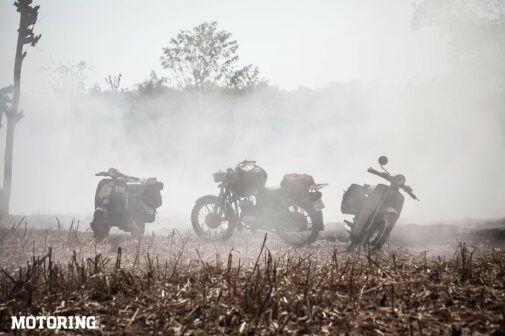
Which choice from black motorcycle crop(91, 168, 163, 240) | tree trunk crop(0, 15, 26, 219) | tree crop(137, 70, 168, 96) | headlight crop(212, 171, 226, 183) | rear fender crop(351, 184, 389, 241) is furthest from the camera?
tree crop(137, 70, 168, 96)

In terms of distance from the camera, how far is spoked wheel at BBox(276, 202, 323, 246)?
23.0ft

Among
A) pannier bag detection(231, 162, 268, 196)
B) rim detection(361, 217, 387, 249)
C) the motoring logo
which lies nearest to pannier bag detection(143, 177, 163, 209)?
pannier bag detection(231, 162, 268, 196)

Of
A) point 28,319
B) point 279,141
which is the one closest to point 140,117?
point 279,141

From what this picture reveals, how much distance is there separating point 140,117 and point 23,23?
58.0ft

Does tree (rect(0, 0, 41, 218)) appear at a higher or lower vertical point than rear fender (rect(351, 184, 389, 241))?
higher

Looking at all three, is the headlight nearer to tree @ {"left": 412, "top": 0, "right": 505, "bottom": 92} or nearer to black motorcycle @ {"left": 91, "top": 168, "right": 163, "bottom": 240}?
black motorcycle @ {"left": 91, "top": 168, "right": 163, "bottom": 240}

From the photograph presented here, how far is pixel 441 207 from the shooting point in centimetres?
1934

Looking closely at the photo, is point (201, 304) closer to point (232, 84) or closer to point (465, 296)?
point (465, 296)

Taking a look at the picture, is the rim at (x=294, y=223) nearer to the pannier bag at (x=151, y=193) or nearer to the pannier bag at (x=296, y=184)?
the pannier bag at (x=296, y=184)

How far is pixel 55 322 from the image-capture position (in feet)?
7.43

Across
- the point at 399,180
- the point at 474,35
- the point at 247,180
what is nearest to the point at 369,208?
the point at 399,180

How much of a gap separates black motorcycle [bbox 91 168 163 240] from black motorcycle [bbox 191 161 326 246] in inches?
40.0

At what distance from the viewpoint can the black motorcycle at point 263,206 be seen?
23.3 ft

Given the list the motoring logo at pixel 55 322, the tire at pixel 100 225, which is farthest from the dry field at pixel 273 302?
the tire at pixel 100 225
